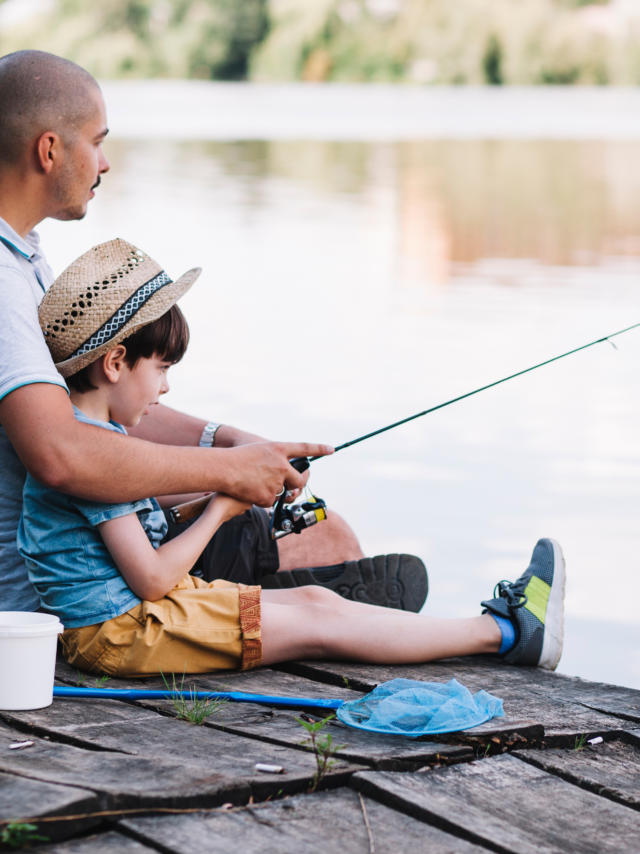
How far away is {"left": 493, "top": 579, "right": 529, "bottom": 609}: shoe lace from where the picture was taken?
2.84 metres

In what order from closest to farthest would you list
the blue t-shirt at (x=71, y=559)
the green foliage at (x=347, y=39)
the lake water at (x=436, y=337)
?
1. the blue t-shirt at (x=71, y=559)
2. the lake water at (x=436, y=337)
3. the green foliage at (x=347, y=39)

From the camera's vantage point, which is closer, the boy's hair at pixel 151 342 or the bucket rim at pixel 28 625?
the bucket rim at pixel 28 625

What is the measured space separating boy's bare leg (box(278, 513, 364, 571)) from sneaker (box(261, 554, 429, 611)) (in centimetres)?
6

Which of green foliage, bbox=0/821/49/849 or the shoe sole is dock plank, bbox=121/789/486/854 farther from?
the shoe sole

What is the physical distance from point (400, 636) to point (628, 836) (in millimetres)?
853

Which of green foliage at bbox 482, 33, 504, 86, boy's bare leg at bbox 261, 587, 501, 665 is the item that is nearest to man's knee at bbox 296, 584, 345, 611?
boy's bare leg at bbox 261, 587, 501, 665

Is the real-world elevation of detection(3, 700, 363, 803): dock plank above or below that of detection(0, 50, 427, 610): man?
below

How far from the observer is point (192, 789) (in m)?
1.86

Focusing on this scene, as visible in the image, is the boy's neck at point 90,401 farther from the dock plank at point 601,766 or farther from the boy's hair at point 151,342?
the dock plank at point 601,766

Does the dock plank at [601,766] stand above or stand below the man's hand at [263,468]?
below

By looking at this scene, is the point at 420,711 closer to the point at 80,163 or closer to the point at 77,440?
the point at 77,440

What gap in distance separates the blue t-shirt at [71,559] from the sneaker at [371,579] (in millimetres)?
625

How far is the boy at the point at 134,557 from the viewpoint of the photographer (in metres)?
2.49

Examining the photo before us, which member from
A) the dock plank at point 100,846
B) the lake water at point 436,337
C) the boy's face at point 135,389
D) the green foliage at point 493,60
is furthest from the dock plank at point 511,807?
the green foliage at point 493,60
